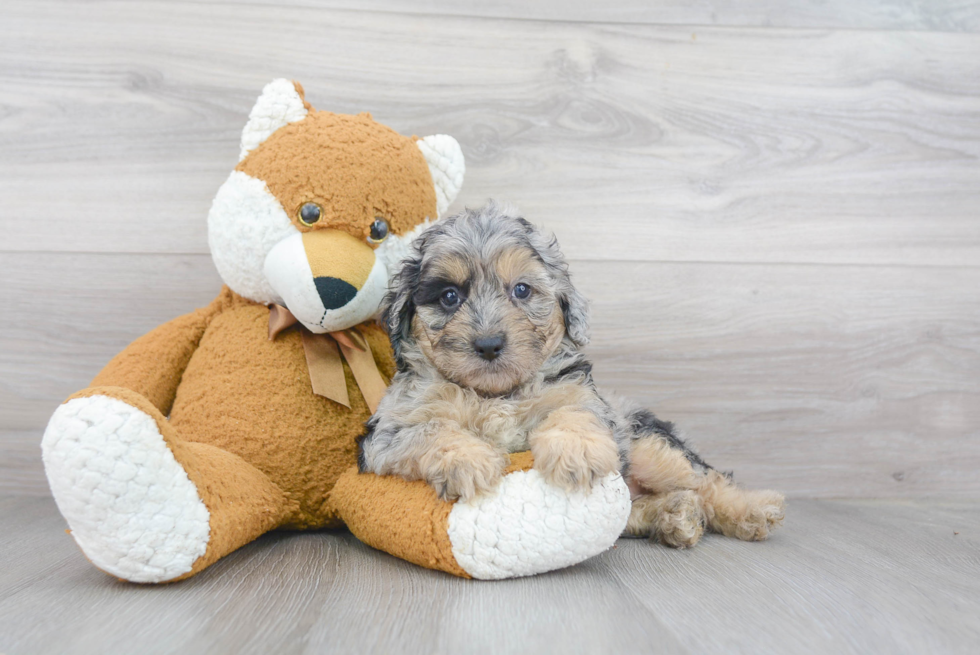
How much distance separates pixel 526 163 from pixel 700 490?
1.34 m

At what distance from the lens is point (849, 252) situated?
9.02 feet

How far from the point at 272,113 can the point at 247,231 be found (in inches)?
14.7

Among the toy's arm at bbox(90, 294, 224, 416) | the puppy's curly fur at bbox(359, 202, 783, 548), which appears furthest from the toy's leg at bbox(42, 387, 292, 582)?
the toy's arm at bbox(90, 294, 224, 416)

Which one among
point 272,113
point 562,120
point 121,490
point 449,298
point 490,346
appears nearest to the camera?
point 121,490

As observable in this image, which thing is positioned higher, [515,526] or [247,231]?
[247,231]

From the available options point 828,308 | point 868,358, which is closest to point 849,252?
point 828,308

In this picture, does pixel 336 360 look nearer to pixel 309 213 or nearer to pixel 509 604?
pixel 309 213

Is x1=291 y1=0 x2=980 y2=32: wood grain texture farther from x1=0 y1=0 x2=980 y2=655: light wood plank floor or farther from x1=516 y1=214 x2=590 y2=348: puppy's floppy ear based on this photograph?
x1=516 y1=214 x2=590 y2=348: puppy's floppy ear

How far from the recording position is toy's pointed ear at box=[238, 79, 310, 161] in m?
2.05

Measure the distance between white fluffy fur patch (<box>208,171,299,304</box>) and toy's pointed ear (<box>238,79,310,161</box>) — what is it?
0.12 m

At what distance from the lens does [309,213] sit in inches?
75.7

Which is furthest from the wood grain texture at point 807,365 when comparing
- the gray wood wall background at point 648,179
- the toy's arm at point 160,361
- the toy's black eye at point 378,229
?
the toy's arm at point 160,361

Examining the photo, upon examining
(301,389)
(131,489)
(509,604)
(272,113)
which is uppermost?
(272,113)

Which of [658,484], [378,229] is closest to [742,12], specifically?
[378,229]
